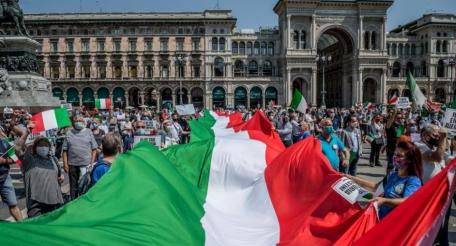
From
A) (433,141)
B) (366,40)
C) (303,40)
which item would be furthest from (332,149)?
(366,40)

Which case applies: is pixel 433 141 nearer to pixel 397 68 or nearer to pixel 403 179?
pixel 403 179

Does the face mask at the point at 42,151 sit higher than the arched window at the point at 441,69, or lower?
lower

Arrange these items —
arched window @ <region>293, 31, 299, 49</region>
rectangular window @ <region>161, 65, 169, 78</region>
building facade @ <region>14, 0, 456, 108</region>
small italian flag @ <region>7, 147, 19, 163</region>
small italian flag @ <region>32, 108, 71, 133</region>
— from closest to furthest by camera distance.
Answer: small italian flag @ <region>7, 147, 19, 163</region> < small italian flag @ <region>32, 108, 71, 133</region> < building facade @ <region>14, 0, 456, 108</region> < arched window @ <region>293, 31, 299, 49</region> < rectangular window @ <region>161, 65, 169, 78</region>

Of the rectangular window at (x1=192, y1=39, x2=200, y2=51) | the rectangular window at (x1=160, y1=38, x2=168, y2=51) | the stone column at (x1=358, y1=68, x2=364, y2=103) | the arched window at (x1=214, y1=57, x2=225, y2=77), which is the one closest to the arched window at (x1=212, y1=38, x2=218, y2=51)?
the arched window at (x1=214, y1=57, x2=225, y2=77)

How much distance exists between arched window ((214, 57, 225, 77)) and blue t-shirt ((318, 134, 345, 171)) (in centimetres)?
5856

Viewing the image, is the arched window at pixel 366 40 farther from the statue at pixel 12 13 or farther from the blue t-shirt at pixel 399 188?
the blue t-shirt at pixel 399 188

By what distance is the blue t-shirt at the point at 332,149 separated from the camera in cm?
795

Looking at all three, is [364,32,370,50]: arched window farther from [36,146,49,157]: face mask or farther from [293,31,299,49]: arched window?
[36,146,49,157]: face mask

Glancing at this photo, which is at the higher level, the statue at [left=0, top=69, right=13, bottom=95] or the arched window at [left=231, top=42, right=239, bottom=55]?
the arched window at [left=231, top=42, right=239, bottom=55]

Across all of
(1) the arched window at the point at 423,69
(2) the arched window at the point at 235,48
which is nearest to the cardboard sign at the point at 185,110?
(2) the arched window at the point at 235,48

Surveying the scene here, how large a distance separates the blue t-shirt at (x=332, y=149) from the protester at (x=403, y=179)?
341 centimetres

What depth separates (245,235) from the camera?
5.10 m

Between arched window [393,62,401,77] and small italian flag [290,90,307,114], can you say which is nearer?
small italian flag [290,90,307,114]

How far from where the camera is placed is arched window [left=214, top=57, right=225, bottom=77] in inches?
2616
